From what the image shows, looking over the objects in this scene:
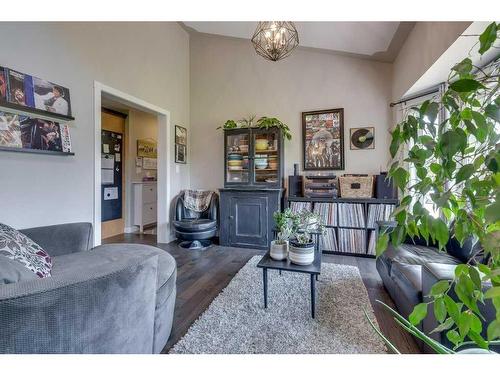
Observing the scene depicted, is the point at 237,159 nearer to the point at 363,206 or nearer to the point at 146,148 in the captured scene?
the point at 363,206

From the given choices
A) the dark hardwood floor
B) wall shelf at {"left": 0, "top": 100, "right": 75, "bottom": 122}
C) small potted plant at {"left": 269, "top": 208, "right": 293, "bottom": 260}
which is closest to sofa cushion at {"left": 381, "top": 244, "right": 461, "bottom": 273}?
the dark hardwood floor

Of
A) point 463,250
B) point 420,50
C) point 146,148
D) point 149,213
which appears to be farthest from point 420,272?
point 146,148

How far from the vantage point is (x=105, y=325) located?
921 mm

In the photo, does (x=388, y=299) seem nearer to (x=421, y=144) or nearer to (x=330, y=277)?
(x=330, y=277)

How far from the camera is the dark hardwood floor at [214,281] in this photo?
63.2 inches

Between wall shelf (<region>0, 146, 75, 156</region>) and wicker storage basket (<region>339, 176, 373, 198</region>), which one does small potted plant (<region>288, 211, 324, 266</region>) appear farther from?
wall shelf (<region>0, 146, 75, 156</region>)

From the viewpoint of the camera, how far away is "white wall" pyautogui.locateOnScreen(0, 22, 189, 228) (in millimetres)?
1939

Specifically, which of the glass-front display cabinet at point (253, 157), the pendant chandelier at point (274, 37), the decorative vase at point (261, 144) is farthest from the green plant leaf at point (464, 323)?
the decorative vase at point (261, 144)

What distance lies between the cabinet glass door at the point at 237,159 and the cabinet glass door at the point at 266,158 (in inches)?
6.5

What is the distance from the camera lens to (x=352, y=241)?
3.21m

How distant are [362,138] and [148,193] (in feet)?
13.3

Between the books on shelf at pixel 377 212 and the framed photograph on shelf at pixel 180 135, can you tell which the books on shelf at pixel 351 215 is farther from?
the framed photograph on shelf at pixel 180 135

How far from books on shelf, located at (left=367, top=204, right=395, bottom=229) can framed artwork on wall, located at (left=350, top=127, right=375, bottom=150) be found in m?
0.87
